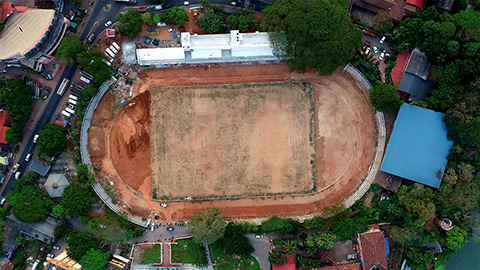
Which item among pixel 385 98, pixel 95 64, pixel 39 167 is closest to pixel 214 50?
pixel 95 64

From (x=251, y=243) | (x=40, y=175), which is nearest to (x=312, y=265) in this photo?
(x=251, y=243)

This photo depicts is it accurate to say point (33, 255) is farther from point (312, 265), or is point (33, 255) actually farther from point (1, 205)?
point (312, 265)

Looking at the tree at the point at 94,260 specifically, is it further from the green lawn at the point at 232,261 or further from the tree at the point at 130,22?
the tree at the point at 130,22

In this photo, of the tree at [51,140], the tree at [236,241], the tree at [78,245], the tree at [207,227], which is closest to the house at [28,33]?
the tree at [51,140]


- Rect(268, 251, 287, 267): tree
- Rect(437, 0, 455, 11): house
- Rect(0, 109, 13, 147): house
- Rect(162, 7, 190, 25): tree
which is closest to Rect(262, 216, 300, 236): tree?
Rect(268, 251, 287, 267): tree

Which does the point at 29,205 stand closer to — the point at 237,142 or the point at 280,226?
the point at 237,142

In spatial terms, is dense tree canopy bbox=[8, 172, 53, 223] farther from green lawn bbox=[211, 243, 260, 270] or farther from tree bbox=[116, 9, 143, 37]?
tree bbox=[116, 9, 143, 37]
